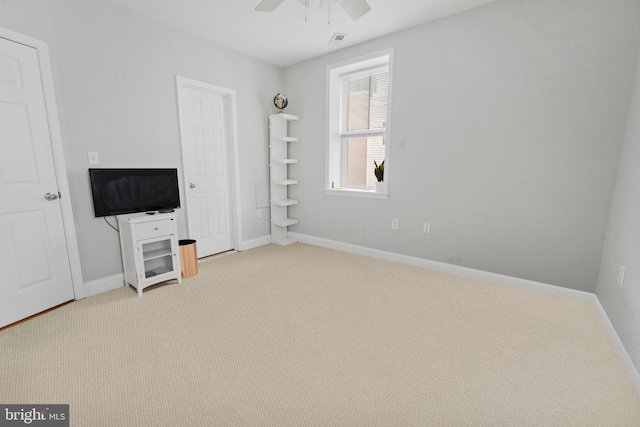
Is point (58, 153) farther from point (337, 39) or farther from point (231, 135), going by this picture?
point (337, 39)

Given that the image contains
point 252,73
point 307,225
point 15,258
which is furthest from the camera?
point 307,225

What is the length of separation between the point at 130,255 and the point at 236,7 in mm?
2526

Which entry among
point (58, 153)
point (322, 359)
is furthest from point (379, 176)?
point (58, 153)

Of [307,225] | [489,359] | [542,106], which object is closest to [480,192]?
[542,106]

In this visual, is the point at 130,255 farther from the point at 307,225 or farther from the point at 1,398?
the point at 307,225

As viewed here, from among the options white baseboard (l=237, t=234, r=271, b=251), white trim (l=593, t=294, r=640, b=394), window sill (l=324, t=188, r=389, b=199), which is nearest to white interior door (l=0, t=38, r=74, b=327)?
white baseboard (l=237, t=234, r=271, b=251)

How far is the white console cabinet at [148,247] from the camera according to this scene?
8.43 feet

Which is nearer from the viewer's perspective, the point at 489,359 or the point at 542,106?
the point at 489,359

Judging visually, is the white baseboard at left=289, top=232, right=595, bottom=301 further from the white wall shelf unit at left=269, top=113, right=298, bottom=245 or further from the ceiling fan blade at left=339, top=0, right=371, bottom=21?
the ceiling fan blade at left=339, top=0, right=371, bottom=21

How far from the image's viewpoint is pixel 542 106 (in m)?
2.45

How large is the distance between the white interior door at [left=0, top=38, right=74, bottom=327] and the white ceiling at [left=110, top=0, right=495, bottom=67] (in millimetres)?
1135

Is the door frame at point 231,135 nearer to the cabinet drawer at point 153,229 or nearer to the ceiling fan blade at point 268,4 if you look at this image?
the cabinet drawer at point 153,229

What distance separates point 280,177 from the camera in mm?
4324

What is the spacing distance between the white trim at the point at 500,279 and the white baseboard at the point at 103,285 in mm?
2397
